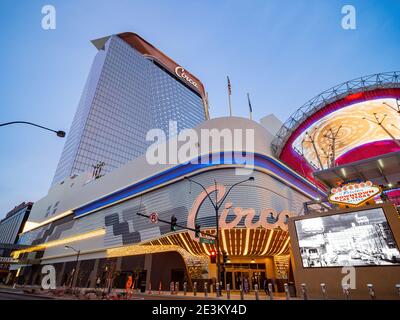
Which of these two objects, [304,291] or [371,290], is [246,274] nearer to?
[304,291]

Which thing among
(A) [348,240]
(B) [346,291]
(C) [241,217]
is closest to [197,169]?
(C) [241,217]

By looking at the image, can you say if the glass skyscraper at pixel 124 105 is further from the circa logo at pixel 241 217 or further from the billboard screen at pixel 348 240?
the billboard screen at pixel 348 240

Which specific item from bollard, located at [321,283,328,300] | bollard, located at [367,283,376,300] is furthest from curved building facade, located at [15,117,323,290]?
bollard, located at [367,283,376,300]

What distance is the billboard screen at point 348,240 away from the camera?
15797 millimetres

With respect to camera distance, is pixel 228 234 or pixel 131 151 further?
pixel 131 151

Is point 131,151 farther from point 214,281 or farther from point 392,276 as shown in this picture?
point 392,276

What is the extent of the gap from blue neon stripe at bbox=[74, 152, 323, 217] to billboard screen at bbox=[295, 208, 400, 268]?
13191mm

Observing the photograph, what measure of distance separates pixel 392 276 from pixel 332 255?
3.39m

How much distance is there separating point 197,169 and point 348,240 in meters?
19.0

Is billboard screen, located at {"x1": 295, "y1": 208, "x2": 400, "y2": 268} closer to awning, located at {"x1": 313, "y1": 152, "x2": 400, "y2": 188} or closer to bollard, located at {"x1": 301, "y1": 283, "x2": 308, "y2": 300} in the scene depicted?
bollard, located at {"x1": 301, "y1": 283, "x2": 308, "y2": 300}

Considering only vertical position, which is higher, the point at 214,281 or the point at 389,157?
the point at 389,157
